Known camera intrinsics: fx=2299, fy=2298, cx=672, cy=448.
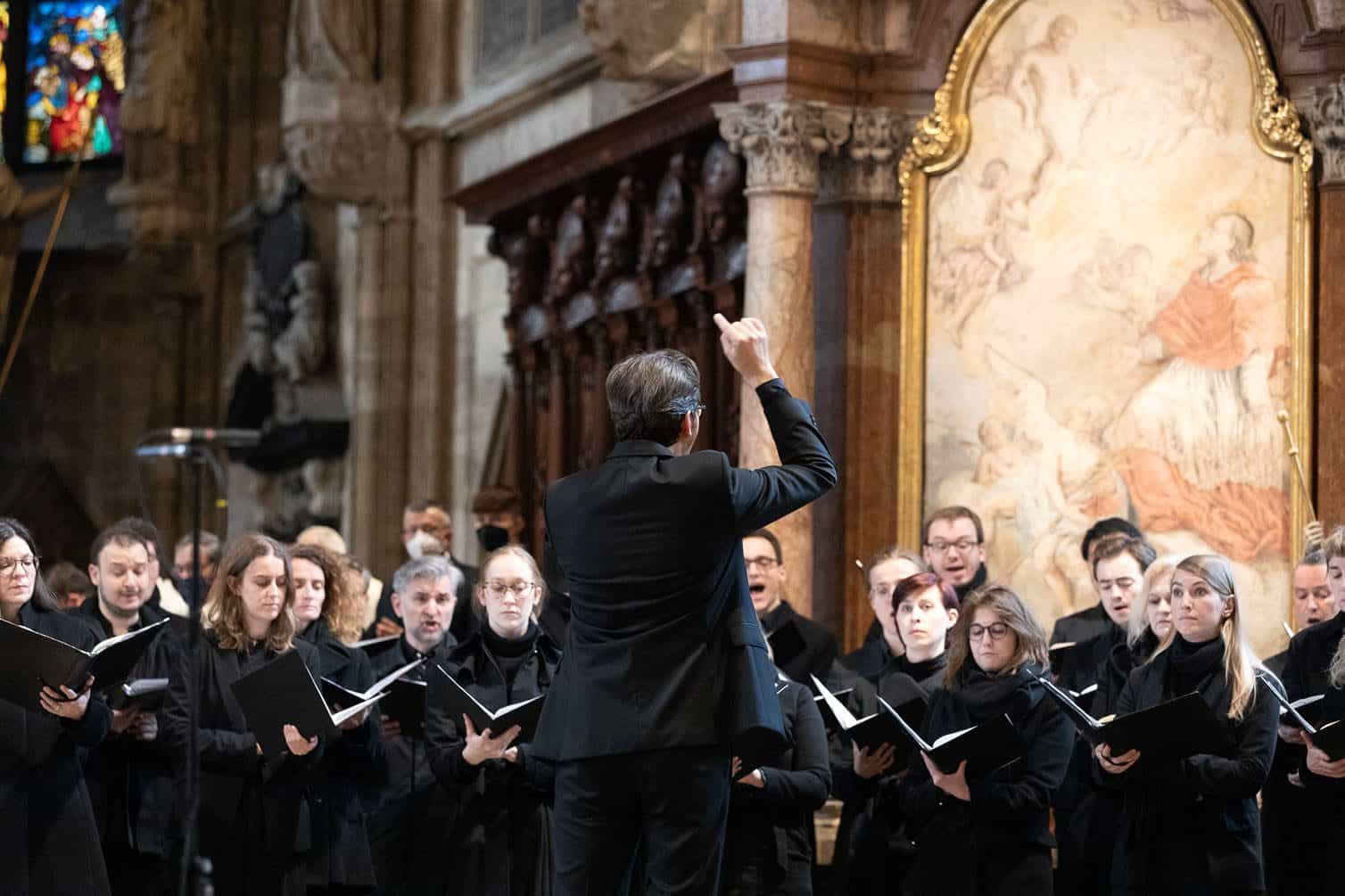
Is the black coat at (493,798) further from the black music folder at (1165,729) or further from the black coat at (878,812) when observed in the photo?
the black music folder at (1165,729)

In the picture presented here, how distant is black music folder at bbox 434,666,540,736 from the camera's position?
7031mm

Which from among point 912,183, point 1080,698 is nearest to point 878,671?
point 1080,698

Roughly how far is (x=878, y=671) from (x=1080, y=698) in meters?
0.94

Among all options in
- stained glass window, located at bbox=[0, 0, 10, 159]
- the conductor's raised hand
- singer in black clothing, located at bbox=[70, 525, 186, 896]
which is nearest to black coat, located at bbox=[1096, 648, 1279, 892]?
the conductor's raised hand

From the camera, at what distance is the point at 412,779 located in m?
8.15

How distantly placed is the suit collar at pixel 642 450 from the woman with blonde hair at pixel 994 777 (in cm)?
206

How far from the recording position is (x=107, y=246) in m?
23.5

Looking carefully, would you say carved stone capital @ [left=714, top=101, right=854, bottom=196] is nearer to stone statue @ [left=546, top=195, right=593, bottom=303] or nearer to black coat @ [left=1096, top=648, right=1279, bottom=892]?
stone statue @ [left=546, top=195, right=593, bottom=303]

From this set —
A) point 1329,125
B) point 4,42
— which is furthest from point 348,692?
point 4,42

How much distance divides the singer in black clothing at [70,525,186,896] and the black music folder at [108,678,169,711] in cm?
2

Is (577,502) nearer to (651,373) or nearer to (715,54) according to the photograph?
(651,373)

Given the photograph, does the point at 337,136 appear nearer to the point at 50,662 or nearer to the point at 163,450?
the point at 163,450

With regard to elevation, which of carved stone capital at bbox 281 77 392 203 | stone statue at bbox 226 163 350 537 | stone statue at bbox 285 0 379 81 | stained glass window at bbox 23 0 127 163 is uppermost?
stained glass window at bbox 23 0 127 163

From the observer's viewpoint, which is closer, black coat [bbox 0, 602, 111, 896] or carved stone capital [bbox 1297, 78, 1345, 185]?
black coat [bbox 0, 602, 111, 896]
